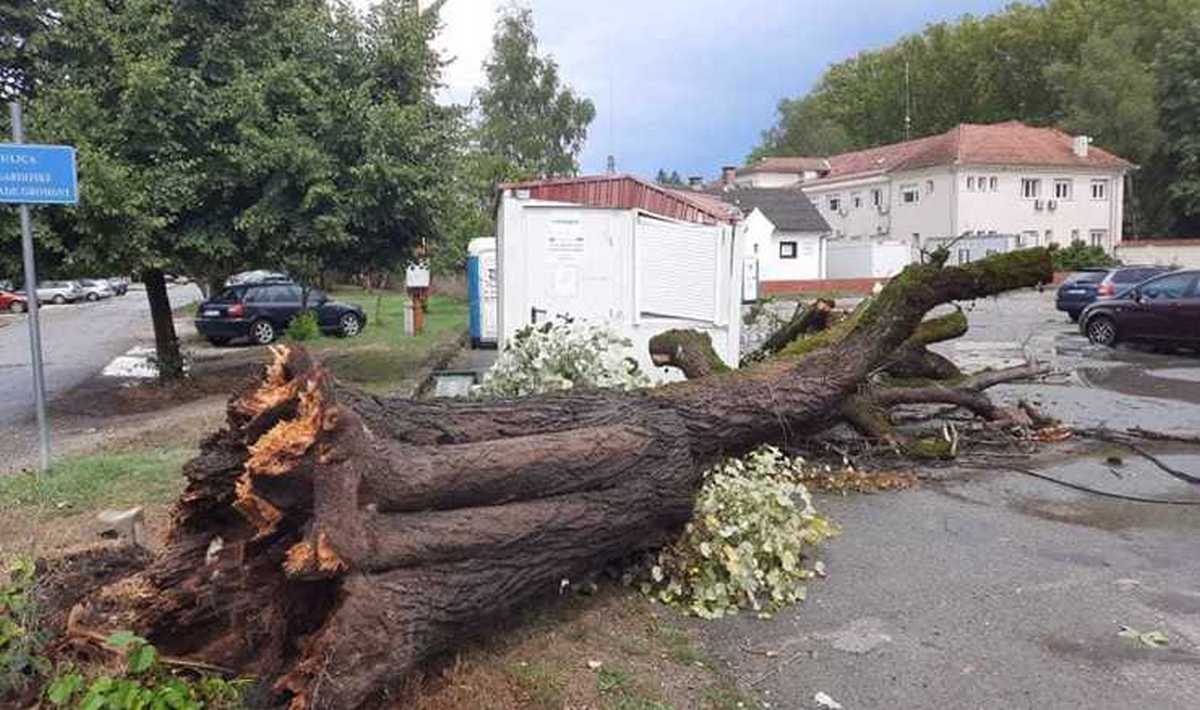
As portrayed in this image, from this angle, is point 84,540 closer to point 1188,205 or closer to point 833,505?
point 833,505

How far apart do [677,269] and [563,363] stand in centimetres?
472

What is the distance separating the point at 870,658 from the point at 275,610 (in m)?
2.64

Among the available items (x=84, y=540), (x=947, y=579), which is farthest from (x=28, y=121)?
(x=947, y=579)

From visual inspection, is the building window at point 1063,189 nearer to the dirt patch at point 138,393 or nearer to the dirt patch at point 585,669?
the dirt patch at point 138,393

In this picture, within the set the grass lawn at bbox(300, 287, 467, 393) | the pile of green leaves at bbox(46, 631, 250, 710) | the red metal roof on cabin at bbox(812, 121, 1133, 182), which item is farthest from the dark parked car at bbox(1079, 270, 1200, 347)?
the red metal roof on cabin at bbox(812, 121, 1133, 182)

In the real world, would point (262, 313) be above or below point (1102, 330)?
above

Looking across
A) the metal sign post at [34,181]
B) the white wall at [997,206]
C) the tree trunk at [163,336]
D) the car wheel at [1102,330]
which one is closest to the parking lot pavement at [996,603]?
the metal sign post at [34,181]

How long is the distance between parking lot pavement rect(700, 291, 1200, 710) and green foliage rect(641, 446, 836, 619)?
6.4 inches

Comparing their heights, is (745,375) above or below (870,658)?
above

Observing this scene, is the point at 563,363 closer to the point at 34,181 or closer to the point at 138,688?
the point at 138,688

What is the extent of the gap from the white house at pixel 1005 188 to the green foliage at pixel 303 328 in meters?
38.7

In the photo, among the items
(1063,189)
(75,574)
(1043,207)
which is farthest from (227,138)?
(1063,189)

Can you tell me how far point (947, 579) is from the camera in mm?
5711

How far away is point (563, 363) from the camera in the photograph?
273 inches
